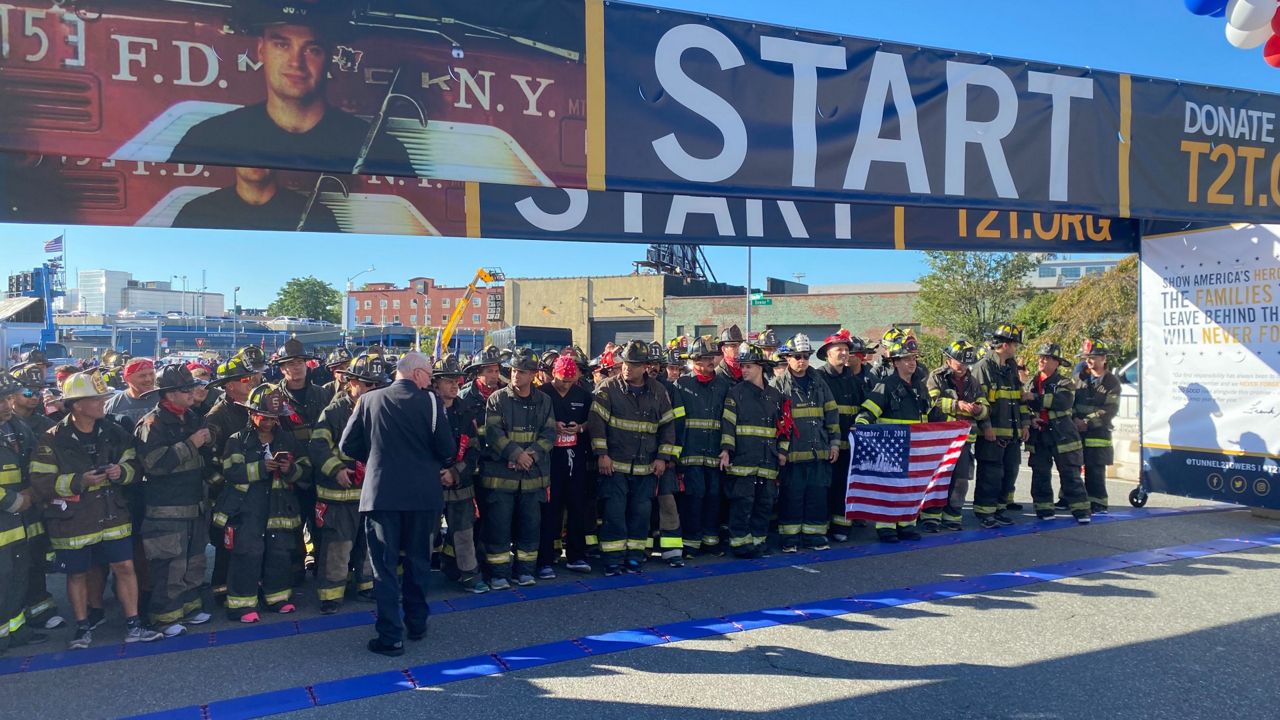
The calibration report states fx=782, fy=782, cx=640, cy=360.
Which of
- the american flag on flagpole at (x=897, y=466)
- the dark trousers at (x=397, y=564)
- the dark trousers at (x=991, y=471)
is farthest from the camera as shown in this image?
the dark trousers at (x=991, y=471)

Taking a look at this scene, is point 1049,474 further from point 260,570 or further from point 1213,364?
point 260,570

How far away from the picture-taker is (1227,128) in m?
7.38

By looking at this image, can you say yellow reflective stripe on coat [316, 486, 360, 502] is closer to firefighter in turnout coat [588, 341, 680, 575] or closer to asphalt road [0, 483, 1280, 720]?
asphalt road [0, 483, 1280, 720]

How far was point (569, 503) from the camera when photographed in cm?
743

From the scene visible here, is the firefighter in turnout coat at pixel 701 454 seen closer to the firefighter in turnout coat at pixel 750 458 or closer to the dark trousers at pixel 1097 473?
the firefighter in turnout coat at pixel 750 458

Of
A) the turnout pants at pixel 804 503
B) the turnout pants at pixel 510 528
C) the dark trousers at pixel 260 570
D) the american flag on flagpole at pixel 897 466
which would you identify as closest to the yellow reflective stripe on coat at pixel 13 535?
the dark trousers at pixel 260 570

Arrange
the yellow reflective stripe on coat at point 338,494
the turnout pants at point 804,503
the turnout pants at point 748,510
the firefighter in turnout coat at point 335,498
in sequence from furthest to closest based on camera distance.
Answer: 1. the turnout pants at point 804,503
2. the turnout pants at point 748,510
3. the yellow reflective stripe on coat at point 338,494
4. the firefighter in turnout coat at point 335,498

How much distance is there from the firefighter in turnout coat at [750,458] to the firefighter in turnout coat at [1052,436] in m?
3.68

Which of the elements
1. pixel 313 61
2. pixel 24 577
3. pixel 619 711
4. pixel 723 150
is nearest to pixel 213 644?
pixel 24 577

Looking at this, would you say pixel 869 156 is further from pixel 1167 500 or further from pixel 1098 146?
pixel 1167 500

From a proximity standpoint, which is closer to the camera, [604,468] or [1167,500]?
[604,468]

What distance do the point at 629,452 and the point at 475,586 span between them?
177 cm

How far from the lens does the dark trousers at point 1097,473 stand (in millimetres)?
9336

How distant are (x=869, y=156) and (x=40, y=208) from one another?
5874 mm
